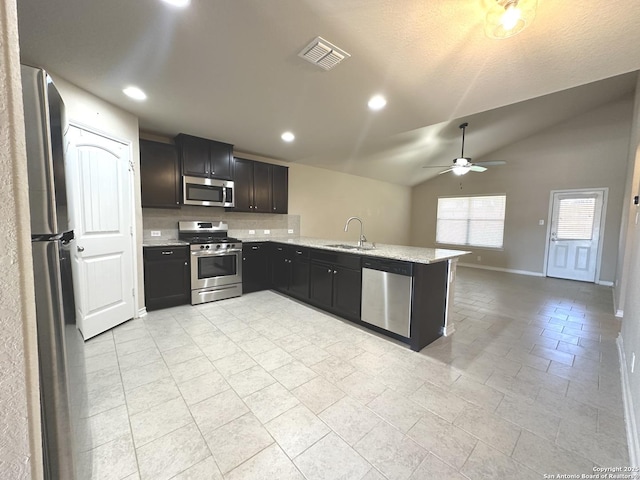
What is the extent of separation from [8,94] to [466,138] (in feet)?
22.0

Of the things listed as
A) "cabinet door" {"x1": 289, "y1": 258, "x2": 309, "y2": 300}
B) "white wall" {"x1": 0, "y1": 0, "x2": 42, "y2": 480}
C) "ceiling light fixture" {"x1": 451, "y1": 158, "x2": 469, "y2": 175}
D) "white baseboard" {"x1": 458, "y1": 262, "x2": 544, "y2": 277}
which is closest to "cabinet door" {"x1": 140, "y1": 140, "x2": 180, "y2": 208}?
"cabinet door" {"x1": 289, "y1": 258, "x2": 309, "y2": 300}

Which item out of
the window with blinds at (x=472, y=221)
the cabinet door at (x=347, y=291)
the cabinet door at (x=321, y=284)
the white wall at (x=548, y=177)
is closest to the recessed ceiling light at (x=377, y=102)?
the cabinet door at (x=347, y=291)

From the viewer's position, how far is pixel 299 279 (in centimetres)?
383

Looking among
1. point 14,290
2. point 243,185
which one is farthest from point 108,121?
point 14,290

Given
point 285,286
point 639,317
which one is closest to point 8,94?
point 639,317

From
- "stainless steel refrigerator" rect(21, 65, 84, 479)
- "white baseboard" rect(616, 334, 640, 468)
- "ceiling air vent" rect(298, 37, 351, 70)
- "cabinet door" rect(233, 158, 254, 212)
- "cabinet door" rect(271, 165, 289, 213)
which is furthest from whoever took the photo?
"cabinet door" rect(271, 165, 289, 213)

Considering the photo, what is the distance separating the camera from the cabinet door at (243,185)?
4203 mm

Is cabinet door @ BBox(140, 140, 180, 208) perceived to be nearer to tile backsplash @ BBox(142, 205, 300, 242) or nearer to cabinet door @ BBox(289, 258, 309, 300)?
tile backsplash @ BBox(142, 205, 300, 242)

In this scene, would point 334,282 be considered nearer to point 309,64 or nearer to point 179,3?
point 309,64

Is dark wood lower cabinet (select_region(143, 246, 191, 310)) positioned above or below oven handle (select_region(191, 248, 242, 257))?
below

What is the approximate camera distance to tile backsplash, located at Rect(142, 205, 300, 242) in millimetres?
3709

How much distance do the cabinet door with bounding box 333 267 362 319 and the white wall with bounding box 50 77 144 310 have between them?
2428 millimetres

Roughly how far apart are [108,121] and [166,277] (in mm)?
1888

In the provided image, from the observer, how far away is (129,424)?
5.19ft
